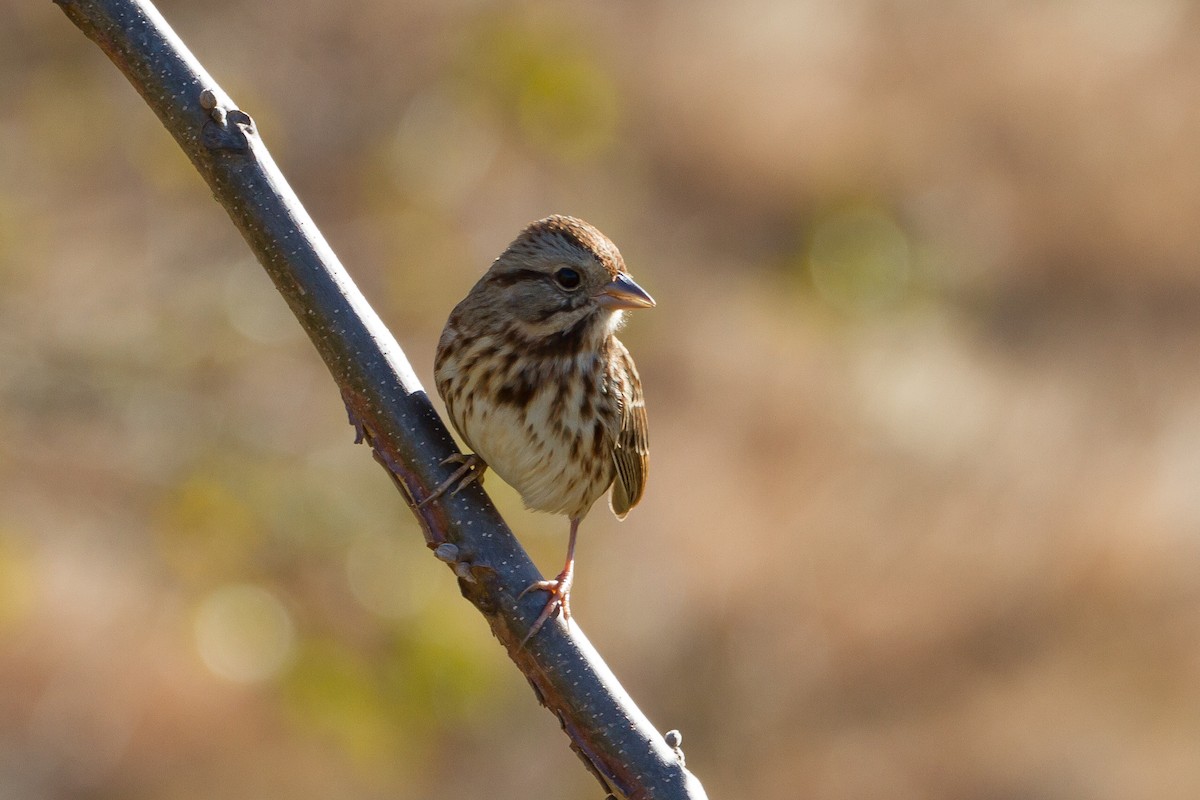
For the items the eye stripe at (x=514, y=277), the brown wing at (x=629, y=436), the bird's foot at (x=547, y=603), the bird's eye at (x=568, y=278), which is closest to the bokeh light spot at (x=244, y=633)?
the brown wing at (x=629, y=436)

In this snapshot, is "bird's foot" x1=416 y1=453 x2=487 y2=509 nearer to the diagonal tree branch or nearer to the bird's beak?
the diagonal tree branch

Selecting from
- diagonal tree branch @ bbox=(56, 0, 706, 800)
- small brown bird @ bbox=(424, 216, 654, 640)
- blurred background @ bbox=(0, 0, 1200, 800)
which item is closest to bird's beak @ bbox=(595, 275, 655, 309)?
small brown bird @ bbox=(424, 216, 654, 640)

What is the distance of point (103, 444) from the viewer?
9.30 metres

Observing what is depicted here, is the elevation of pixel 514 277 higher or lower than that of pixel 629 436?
higher

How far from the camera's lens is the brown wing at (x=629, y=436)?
4.81 metres

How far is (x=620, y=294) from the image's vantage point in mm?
4453

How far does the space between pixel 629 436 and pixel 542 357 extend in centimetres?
48

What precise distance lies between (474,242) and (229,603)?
3.29 metres

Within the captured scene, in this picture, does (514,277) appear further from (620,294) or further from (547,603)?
(547,603)

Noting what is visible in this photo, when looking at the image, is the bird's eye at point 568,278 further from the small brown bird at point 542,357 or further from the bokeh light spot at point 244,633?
the bokeh light spot at point 244,633

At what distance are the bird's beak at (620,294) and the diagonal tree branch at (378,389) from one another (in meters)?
1.10

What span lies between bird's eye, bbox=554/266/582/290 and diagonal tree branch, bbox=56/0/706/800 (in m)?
1.10

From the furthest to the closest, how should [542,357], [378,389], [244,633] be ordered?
[244,633], [542,357], [378,389]

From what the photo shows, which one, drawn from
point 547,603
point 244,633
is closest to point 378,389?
point 547,603
